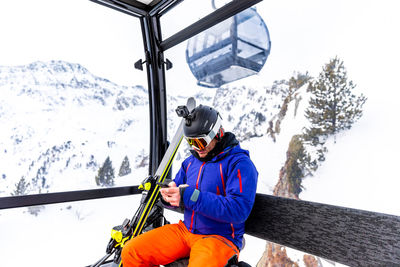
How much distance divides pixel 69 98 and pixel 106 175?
0.88m

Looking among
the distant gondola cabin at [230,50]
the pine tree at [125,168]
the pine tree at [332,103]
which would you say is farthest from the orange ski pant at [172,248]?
the distant gondola cabin at [230,50]

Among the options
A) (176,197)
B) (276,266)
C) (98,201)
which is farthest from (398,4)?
(98,201)

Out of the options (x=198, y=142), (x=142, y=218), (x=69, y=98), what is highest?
(x=69, y=98)

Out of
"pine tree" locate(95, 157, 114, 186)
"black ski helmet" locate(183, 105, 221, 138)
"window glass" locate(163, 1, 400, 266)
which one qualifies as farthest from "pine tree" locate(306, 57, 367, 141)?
Result: "pine tree" locate(95, 157, 114, 186)

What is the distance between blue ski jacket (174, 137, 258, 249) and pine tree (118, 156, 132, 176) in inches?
52.6

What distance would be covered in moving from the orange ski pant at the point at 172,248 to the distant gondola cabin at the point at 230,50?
153cm

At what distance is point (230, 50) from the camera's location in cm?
232

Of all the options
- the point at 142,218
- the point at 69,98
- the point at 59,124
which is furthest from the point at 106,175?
the point at 142,218

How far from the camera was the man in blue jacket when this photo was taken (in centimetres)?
119

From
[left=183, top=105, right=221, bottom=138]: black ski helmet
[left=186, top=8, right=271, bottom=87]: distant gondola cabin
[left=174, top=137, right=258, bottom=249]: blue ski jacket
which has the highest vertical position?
[left=186, top=8, right=271, bottom=87]: distant gondola cabin

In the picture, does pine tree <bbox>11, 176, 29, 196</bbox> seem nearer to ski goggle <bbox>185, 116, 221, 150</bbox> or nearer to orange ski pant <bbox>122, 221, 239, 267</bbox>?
orange ski pant <bbox>122, 221, 239, 267</bbox>

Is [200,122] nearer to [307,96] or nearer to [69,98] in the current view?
[307,96]

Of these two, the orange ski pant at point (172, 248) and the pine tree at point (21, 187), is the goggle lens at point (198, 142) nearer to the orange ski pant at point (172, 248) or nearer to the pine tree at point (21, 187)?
the orange ski pant at point (172, 248)

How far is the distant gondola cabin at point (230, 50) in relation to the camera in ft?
6.79
